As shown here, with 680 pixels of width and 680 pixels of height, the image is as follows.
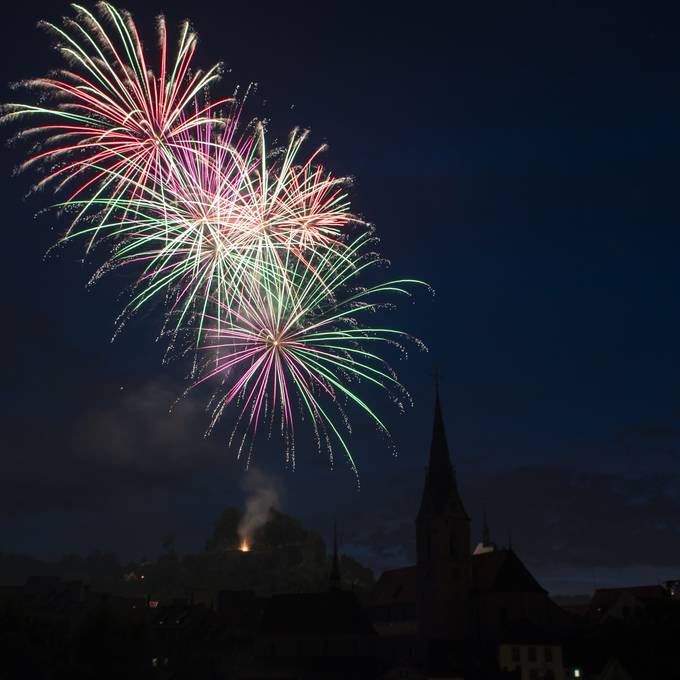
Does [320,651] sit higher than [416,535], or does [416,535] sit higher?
[416,535]

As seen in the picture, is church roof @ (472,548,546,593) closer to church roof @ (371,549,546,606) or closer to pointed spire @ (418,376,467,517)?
church roof @ (371,549,546,606)

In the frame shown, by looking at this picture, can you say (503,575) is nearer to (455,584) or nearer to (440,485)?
(455,584)

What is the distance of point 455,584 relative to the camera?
317ft

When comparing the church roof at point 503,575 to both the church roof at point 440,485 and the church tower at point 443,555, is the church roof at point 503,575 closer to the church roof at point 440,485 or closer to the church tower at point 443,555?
the church tower at point 443,555

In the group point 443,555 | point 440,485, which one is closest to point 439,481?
point 440,485

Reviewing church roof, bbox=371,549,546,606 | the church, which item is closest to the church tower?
the church

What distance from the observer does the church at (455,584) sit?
314 feet

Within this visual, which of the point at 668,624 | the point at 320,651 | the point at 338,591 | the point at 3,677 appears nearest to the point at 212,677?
the point at 320,651

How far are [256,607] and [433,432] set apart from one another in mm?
41921

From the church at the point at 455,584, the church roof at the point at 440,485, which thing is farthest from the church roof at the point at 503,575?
the church roof at the point at 440,485

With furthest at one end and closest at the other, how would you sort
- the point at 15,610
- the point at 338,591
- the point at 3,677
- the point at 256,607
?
1. the point at 256,607
2. the point at 338,591
3. the point at 15,610
4. the point at 3,677

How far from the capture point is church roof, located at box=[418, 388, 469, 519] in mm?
97312

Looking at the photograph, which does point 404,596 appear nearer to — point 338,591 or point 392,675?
point 338,591

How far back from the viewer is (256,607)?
124 meters
